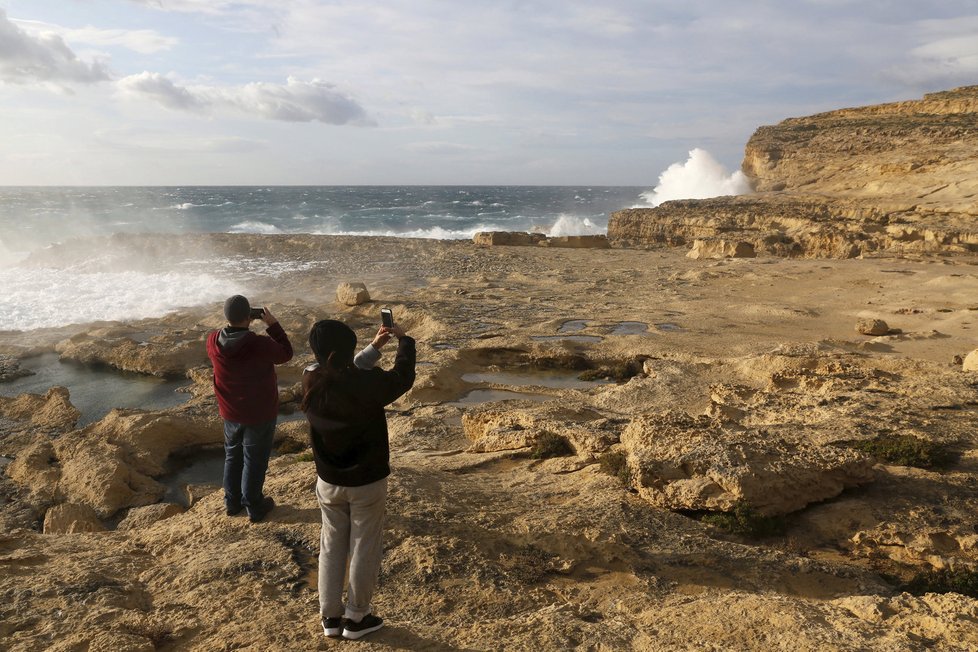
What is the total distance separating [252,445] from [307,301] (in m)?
12.2

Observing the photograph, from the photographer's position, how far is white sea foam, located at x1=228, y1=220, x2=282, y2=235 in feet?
173

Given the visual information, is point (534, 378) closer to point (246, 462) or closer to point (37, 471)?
point (246, 462)

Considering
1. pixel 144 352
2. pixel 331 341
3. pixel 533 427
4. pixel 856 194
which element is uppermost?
pixel 856 194

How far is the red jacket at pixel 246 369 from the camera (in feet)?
15.3

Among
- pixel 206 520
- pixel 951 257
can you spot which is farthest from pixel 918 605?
pixel 951 257

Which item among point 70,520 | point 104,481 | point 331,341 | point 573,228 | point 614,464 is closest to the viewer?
point 331,341

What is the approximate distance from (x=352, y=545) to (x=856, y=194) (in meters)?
31.1

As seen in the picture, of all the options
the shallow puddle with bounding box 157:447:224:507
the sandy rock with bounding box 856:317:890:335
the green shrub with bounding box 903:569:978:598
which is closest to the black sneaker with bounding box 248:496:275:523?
the shallow puddle with bounding box 157:447:224:507

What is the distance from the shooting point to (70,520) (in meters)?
5.94

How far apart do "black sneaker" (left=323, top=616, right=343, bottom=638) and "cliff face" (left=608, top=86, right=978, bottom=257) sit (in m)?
22.9

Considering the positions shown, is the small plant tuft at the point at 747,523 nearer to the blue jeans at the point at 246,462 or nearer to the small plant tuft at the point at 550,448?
the small plant tuft at the point at 550,448

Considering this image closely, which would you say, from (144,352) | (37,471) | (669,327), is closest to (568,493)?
(37,471)

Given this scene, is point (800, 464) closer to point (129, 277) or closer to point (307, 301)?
point (307, 301)

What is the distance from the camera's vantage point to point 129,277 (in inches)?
797
